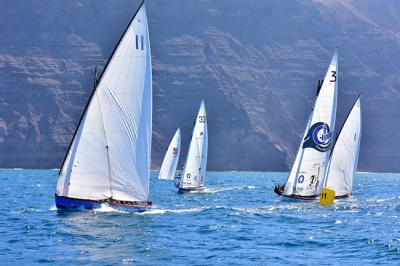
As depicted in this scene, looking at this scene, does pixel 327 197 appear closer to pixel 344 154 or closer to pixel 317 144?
pixel 317 144

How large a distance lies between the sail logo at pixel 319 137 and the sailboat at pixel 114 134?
64.8 feet

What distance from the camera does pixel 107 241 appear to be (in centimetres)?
3456

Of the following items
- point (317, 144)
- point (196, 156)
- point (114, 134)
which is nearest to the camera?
point (114, 134)

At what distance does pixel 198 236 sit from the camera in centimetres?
3781

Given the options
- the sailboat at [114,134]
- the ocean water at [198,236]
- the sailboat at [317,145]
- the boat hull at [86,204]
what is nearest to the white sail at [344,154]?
the sailboat at [317,145]

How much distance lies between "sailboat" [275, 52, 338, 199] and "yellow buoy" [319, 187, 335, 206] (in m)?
3.18

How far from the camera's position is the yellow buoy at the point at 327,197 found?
57250mm

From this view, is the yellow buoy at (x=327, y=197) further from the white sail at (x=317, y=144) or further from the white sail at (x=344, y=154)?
the white sail at (x=344, y=154)

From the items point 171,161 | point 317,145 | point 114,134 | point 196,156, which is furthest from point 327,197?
point 171,161

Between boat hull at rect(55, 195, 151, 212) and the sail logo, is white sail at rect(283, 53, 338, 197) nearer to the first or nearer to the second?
the sail logo

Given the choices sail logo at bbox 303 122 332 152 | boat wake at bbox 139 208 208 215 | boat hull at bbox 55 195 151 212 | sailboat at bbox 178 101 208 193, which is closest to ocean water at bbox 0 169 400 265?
boat wake at bbox 139 208 208 215

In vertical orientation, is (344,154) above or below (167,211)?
above

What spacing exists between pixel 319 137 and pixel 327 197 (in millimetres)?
4964

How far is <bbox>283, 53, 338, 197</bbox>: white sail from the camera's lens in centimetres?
5984
